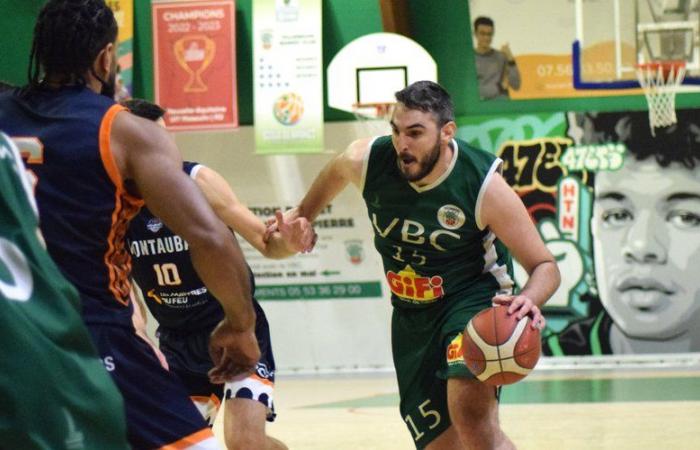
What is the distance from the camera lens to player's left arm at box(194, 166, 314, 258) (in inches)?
207

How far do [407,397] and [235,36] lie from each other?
845cm

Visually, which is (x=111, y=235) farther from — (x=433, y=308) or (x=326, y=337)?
(x=326, y=337)

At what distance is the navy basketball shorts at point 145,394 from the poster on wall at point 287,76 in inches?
376

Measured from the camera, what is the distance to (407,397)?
556cm

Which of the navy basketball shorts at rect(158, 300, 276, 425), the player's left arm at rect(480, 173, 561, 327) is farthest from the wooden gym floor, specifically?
the player's left arm at rect(480, 173, 561, 327)

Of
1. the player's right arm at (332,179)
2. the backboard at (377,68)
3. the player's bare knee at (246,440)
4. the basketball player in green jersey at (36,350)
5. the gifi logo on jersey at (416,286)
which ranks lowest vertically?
the player's bare knee at (246,440)

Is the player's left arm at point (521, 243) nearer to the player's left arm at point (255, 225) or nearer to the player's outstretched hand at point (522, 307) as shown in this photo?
the player's outstretched hand at point (522, 307)

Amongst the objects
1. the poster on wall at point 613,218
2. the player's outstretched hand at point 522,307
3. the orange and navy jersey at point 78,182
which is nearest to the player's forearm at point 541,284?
the player's outstretched hand at point 522,307

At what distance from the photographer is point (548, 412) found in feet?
30.0

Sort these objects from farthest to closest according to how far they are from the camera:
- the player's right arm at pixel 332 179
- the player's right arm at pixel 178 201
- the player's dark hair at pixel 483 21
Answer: the player's dark hair at pixel 483 21, the player's right arm at pixel 332 179, the player's right arm at pixel 178 201

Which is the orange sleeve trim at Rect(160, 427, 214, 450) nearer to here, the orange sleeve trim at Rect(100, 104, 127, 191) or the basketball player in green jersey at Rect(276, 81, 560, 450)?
the orange sleeve trim at Rect(100, 104, 127, 191)

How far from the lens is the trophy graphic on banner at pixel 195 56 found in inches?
517

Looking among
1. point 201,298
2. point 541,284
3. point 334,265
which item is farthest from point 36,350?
point 334,265

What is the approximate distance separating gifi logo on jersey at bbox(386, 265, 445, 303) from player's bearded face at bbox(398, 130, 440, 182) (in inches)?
17.8
